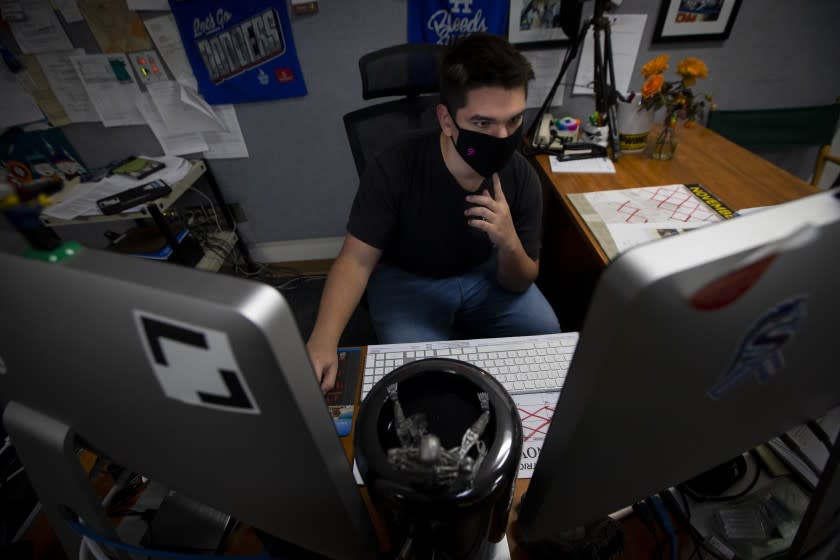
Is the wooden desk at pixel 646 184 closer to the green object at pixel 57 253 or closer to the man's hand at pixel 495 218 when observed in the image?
the man's hand at pixel 495 218

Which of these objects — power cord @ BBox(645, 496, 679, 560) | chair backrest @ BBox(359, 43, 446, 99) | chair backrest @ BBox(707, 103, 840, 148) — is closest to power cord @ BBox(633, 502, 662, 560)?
power cord @ BBox(645, 496, 679, 560)

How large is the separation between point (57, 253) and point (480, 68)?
3.00ft

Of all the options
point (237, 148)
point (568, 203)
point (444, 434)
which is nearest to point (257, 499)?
point (444, 434)

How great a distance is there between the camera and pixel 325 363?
2.38 ft

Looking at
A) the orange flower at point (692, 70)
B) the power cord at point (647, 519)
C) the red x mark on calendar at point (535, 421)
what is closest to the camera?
the power cord at point (647, 519)

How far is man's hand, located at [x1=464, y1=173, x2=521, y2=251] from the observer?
0.89m

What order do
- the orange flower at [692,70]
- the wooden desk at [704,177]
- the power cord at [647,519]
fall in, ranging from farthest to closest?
the orange flower at [692,70] < the wooden desk at [704,177] < the power cord at [647,519]

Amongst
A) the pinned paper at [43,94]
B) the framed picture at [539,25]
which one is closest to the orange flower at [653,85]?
the framed picture at [539,25]

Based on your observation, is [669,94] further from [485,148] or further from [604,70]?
[485,148]

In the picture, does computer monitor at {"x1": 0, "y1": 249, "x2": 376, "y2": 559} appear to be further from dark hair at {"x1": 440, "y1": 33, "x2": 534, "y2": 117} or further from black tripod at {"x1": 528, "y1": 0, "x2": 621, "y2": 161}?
black tripod at {"x1": 528, "y1": 0, "x2": 621, "y2": 161}

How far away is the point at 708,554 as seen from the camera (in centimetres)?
49

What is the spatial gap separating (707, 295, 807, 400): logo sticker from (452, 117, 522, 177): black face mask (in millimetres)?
790

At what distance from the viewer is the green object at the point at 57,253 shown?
227 millimetres

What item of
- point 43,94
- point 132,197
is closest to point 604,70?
point 132,197
